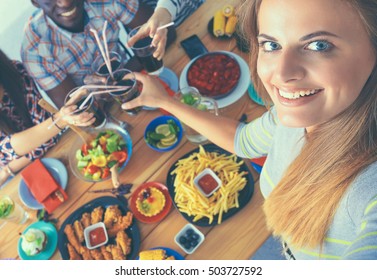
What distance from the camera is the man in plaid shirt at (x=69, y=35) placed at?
78.4 inches

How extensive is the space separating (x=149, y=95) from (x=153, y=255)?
75 centimetres

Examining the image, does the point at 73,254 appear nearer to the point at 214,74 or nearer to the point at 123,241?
the point at 123,241

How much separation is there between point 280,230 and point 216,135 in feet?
1.76

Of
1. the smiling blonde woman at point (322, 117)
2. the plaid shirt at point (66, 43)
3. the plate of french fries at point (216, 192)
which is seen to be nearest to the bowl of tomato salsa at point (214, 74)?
the plate of french fries at point (216, 192)

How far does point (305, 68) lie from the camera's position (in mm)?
836

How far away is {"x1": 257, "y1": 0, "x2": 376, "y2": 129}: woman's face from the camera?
77cm

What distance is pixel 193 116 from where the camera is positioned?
1.55 metres

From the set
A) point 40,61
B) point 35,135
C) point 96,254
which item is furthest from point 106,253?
point 40,61

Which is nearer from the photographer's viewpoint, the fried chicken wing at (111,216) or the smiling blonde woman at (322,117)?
the smiling blonde woman at (322,117)

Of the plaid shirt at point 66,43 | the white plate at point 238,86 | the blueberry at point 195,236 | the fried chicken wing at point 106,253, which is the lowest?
the blueberry at point 195,236

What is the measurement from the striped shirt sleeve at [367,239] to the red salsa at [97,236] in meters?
1.08

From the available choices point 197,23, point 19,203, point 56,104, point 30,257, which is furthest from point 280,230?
point 56,104

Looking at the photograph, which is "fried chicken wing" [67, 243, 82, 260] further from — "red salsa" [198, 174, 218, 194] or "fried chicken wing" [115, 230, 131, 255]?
"red salsa" [198, 174, 218, 194]

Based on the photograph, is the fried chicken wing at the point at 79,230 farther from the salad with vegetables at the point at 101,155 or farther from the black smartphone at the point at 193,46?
→ the black smartphone at the point at 193,46
